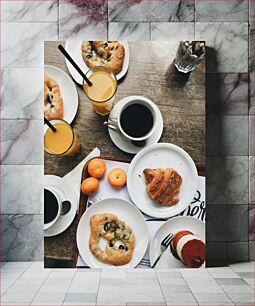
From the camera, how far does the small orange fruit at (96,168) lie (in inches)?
146

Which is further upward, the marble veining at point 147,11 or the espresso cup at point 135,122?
the marble veining at point 147,11

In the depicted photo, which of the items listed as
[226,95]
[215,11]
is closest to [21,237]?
[226,95]

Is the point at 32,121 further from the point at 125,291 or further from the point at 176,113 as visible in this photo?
the point at 125,291

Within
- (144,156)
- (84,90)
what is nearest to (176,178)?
(144,156)

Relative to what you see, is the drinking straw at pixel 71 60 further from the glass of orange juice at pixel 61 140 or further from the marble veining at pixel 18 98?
the marble veining at pixel 18 98

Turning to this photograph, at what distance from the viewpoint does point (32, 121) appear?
12.7 ft

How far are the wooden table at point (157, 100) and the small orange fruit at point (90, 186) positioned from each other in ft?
0.43

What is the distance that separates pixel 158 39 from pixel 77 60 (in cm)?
53

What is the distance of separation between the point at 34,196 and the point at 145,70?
1039 mm

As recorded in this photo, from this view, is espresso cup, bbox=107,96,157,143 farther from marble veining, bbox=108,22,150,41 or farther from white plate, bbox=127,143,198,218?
marble veining, bbox=108,22,150,41

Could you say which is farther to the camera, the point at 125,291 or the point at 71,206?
the point at 71,206

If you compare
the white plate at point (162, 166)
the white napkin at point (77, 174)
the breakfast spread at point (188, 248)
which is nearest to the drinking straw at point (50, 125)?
the white napkin at point (77, 174)

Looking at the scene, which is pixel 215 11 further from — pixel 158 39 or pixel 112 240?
pixel 112 240

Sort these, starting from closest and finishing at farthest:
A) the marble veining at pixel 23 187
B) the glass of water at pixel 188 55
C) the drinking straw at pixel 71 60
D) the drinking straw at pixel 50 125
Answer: the drinking straw at pixel 71 60 < the drinking straw at pixel 50 125 < the glass of water at pixel 188 55 < the marble veining at pixel 23 187
